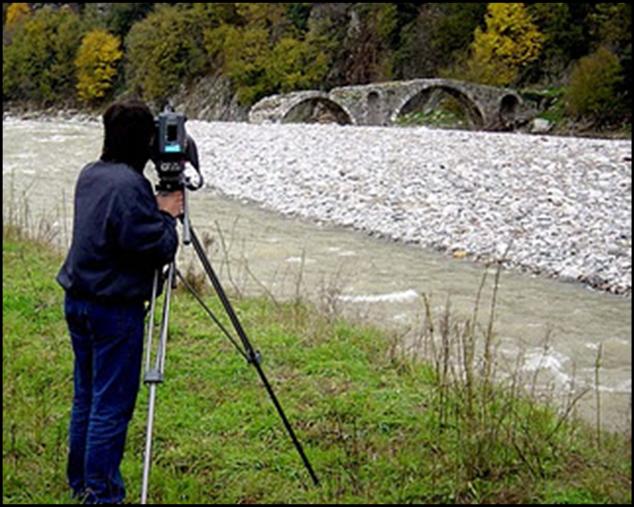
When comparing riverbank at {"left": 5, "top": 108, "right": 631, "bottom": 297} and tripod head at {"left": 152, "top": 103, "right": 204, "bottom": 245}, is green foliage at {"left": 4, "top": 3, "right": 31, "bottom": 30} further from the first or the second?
tripod head at {"left": 152, "top": 103, "right": 204, "bottom": 245}

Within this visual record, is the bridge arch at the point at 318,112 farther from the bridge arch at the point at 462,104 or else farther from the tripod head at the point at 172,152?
the tripod head at the point at 172,152

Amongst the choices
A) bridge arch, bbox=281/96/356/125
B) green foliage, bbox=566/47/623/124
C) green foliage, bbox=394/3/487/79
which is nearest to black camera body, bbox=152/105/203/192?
green foliage, bbox=566/47/623/124

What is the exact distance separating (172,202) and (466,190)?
13.0 meters

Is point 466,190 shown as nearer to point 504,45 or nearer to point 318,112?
point 504,45

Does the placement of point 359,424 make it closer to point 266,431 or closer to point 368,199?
point 266,431

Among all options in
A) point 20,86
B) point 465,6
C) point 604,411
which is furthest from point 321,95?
point 20,86

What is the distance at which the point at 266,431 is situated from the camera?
441 centimetres

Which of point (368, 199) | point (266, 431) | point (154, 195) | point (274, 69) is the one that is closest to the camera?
point (154, 195)

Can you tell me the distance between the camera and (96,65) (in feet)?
220

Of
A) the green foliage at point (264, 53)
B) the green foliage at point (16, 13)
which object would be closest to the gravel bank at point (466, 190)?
the green foliage at point (264, 53)

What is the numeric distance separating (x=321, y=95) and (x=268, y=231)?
2607cm

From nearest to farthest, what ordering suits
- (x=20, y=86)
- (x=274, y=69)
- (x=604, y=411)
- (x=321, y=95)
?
(x=604, y=411) → (x=321, y=95) → (x=274, y=69) → (x=20, y=86)

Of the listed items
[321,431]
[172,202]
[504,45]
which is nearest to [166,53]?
[504,45]

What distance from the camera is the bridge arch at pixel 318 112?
39562 millimetres
